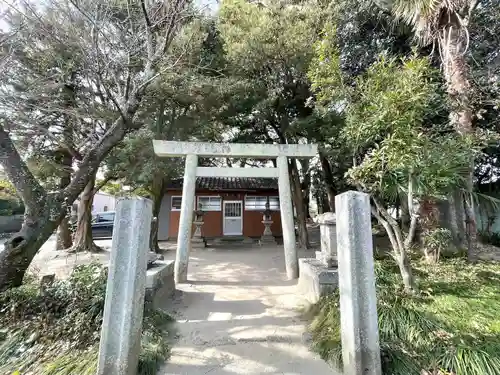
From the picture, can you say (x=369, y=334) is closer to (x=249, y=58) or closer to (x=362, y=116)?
(x=362, y=116)

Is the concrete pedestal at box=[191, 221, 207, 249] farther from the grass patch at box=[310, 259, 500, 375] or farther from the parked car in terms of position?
the grass patch at box=[310, 259, 500, 375]

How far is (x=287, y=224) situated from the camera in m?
6.42

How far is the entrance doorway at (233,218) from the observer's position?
1520cm

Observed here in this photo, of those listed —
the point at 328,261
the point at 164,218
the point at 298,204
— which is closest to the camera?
the point at 328,261

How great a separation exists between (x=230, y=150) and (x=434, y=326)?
463 centimetres

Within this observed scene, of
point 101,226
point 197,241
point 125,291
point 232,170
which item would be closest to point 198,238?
point 197,241

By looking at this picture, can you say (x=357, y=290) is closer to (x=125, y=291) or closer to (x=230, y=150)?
(x=125, y=291)

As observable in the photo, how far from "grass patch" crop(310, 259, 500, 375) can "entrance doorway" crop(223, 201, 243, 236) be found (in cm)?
1094

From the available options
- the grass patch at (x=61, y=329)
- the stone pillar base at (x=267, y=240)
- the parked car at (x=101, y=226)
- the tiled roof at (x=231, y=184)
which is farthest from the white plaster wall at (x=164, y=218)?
the grass patch at (x=61, y=329)

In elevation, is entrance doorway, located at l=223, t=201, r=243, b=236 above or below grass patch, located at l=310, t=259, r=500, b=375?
above

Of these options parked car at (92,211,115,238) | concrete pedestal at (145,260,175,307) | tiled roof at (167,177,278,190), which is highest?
tiled roof at (167,177,278,190)

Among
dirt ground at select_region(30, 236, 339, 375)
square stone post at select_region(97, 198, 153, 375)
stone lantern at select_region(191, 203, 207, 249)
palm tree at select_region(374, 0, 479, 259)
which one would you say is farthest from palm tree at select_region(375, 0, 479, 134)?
stone lantern at select_region(191, 203, 207, 249)

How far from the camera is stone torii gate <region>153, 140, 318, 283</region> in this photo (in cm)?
618

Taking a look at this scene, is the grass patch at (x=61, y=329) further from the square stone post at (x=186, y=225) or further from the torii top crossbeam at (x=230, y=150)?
the torii top crossbeam at (x=230, y=150)
